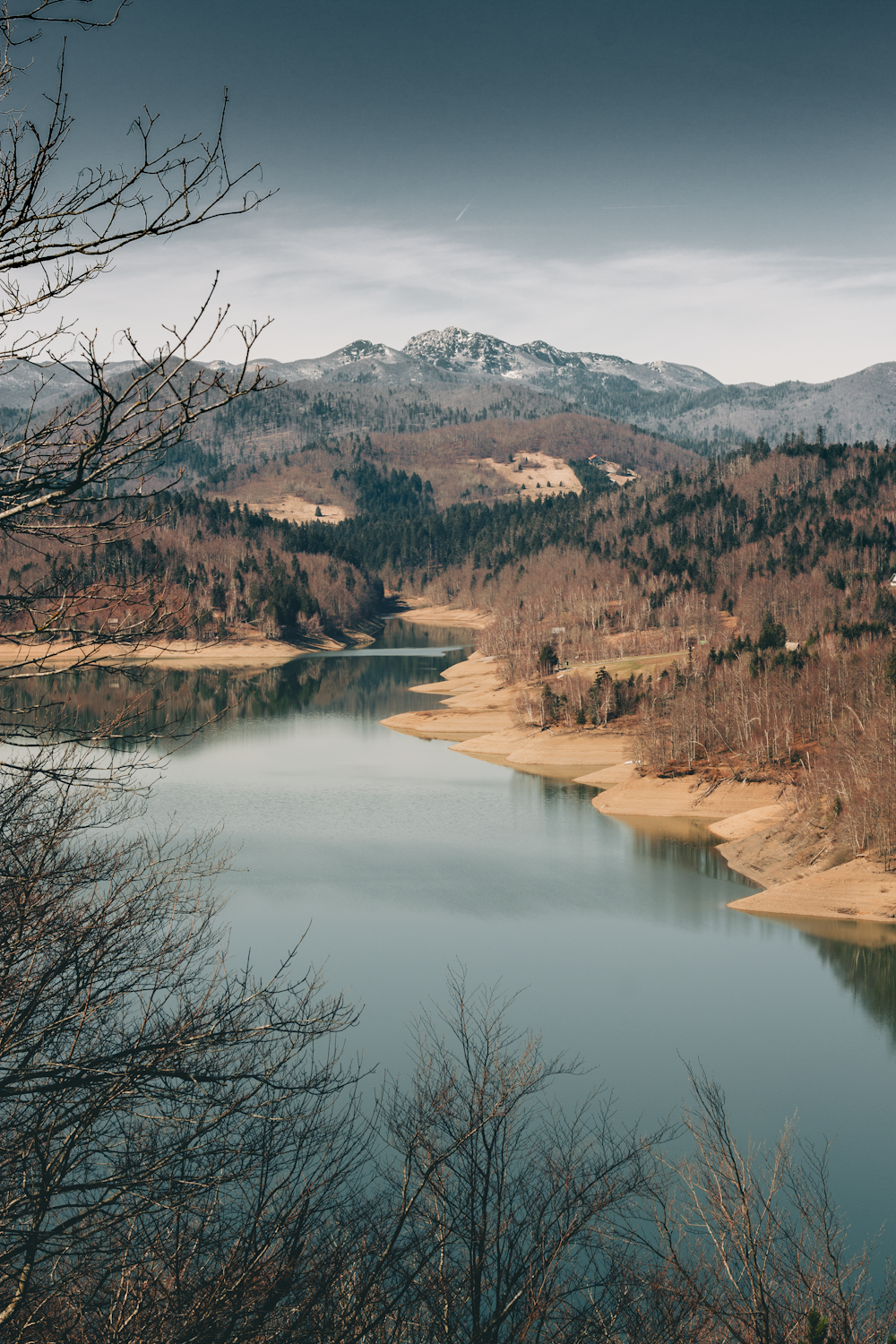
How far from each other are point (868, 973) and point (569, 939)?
1165 centimetres

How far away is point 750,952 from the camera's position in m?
38.6

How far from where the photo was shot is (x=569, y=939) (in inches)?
1515

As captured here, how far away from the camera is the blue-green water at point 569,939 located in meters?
27.1

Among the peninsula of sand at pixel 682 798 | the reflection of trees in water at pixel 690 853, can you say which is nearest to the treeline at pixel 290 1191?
the peninsula of sand at pixel 682 798

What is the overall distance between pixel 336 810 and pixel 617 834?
1704 cm

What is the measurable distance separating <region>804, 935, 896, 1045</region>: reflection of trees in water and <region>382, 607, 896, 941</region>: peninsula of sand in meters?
3.32

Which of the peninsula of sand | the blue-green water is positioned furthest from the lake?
the peninsula of sand

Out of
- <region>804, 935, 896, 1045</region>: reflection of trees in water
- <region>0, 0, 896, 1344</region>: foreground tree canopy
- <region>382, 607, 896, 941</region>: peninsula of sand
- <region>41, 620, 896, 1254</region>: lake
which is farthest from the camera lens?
<region>382, 607, 896, 941</region>: peninsula of sand

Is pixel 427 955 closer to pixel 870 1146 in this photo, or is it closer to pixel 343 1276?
pixel 870 1146

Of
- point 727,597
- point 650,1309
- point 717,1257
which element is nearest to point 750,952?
Result: point 717,1257

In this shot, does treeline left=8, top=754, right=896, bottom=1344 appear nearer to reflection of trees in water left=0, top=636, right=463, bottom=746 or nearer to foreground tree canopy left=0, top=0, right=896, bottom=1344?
foreground tree canopy left=0, top=0, right=896, bottom=1344

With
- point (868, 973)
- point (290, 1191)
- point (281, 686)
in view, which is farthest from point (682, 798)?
point (281, 686)

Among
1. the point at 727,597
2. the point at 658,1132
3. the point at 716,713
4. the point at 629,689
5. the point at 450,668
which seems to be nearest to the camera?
the point at 658,1132

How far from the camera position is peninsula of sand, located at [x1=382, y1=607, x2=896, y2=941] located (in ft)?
145
